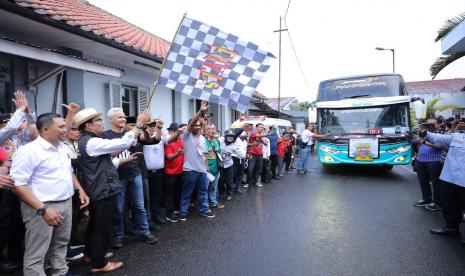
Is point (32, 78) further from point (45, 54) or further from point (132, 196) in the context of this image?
point (132, 196)

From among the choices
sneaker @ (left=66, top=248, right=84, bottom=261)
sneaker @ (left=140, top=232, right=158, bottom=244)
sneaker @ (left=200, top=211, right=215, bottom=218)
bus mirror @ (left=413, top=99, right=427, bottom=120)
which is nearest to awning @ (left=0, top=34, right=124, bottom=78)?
sneaker @ (left=66, top=248, right=84, bottom=261)

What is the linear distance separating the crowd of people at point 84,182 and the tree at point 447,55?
1070 cm

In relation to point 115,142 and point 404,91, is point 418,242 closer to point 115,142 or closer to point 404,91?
point 115,142

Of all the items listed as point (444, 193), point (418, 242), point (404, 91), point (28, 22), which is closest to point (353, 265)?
A: point (418, 242)

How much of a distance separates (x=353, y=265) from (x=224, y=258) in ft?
4.75

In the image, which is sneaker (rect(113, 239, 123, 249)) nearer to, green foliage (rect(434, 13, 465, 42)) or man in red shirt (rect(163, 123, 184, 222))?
man in red shirt (rect(163, 123, 184, 222))

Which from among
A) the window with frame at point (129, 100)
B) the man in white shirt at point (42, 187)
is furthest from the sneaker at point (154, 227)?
the window with frame at point (129, 100)

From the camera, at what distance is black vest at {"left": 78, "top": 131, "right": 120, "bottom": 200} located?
9.78 ft

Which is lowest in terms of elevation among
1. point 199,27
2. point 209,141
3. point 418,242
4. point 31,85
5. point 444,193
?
point 418,242

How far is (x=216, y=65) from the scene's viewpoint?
412cm

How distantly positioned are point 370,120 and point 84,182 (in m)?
8.41

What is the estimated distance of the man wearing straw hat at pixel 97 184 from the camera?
2982 mm

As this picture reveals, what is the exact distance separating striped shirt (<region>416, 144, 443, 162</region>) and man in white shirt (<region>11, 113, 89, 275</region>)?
5825 millimetres

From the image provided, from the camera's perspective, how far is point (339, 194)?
6.85 m
